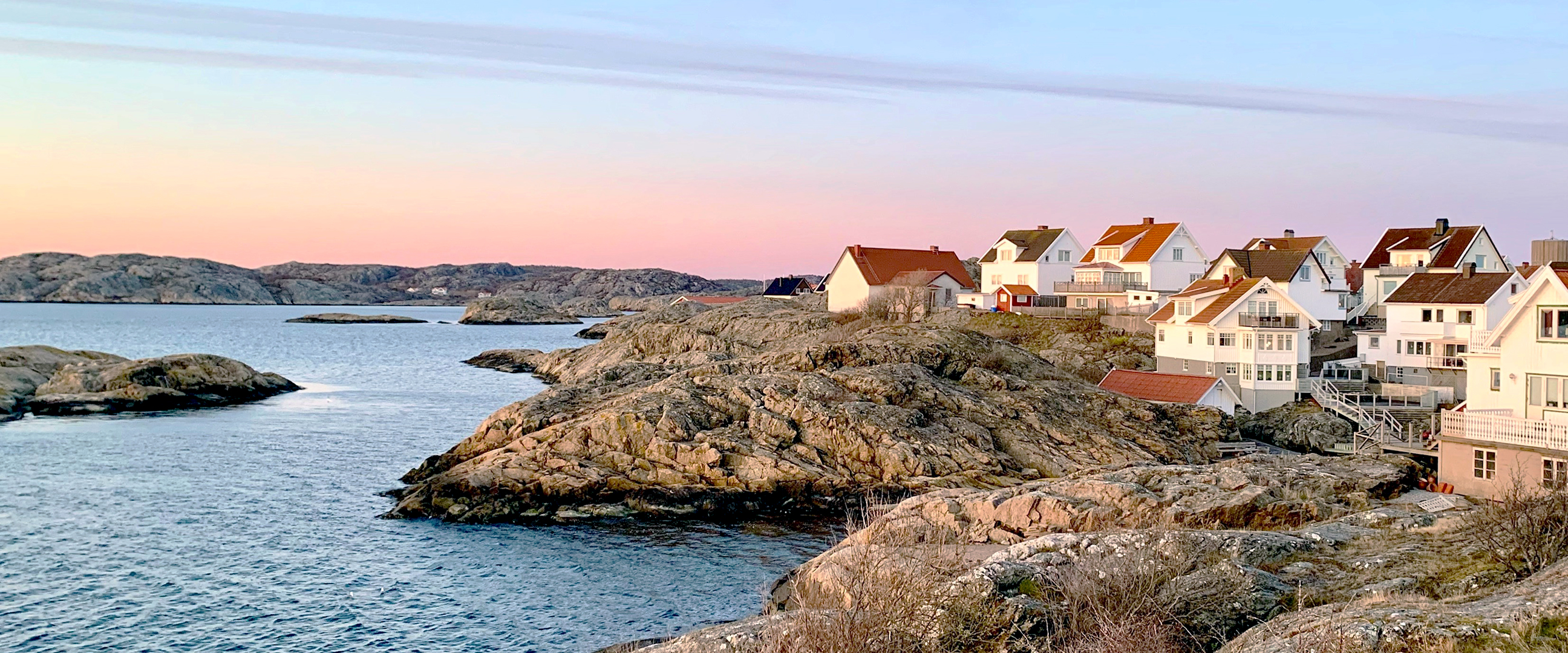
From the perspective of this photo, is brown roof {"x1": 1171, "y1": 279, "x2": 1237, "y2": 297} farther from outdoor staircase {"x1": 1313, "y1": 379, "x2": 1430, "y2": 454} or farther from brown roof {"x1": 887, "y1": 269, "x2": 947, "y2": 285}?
brown roof {"x1": 887, "y1": 269, "x2": 947, "y2": 285}

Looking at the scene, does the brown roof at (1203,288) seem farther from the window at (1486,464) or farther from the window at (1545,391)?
the window at (1486,464)

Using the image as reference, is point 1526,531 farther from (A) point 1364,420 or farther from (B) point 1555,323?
(A) point 1364,420

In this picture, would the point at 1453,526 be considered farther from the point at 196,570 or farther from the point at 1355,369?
the point at 1355,369

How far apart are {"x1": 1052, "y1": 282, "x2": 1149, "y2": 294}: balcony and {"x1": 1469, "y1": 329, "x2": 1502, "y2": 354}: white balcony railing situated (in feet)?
153

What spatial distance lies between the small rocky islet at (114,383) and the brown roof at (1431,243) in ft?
290

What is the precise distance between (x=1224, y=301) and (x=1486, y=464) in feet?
92.6

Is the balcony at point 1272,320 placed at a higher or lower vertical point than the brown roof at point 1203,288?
lower

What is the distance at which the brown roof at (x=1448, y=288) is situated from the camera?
6078 centimetres

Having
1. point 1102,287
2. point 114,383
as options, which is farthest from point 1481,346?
point 114,383

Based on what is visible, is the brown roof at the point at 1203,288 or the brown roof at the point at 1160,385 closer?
the brown roof at the point at 1160,385

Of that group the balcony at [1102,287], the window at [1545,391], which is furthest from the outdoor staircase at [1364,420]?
the balcony at [1102,287]

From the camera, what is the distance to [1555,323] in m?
33.6

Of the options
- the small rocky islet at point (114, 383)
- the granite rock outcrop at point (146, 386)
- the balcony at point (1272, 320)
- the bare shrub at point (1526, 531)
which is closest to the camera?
the bare shrub at point (1526, 531)

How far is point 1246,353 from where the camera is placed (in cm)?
5953
